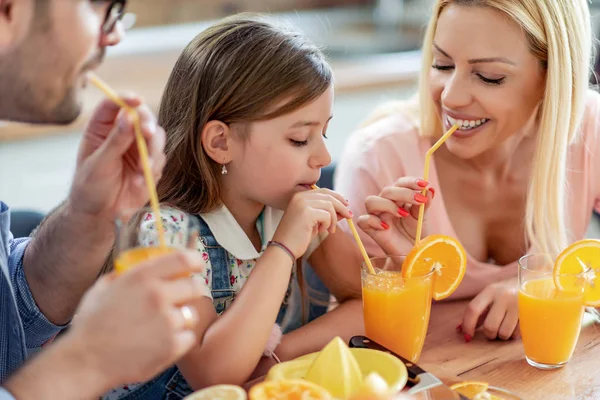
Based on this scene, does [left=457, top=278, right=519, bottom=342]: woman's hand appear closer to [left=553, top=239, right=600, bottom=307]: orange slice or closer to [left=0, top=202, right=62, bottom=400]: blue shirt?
[left=553, top=239, right=600, bottom=307]: orange slice

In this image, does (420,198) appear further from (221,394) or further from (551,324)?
(221,394)

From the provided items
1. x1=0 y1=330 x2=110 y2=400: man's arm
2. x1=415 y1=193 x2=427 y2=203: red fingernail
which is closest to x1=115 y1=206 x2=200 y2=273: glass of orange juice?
x1=0 y1=330 x2=110 y2=400: man's arm

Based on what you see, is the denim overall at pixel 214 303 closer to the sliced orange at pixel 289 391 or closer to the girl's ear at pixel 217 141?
the girl's ear at pixel 217 141

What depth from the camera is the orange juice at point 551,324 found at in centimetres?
133

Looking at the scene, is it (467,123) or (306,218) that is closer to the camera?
(306,218)

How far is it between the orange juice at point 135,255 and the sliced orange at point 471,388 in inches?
21.0

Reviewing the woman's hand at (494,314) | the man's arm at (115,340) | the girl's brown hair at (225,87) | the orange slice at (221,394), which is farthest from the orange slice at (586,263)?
the man's arm at (115,340)

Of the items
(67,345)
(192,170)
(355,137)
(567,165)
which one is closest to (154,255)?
(67,345)

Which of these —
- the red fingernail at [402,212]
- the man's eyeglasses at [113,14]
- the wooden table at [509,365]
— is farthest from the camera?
the red fingernail at [402,212]

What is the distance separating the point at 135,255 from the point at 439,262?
0.65 m

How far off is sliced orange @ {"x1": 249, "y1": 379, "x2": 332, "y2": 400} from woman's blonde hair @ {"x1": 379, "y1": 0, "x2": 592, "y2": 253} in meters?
0.93

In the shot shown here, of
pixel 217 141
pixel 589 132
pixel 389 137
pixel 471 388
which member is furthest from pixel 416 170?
pixel 471 388

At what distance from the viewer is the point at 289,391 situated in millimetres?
1023

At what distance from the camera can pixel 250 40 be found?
1.53m
